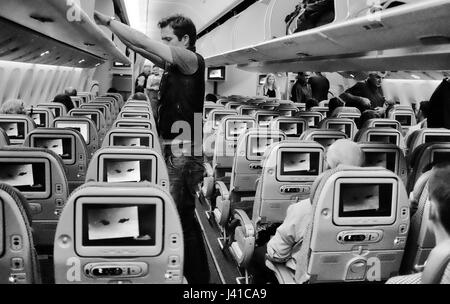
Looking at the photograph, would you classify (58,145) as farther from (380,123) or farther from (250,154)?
(380,123)

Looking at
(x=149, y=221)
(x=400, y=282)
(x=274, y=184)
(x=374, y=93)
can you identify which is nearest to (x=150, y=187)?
(x=149, y=221)

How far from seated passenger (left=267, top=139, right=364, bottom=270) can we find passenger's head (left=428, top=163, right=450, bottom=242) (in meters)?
1.05

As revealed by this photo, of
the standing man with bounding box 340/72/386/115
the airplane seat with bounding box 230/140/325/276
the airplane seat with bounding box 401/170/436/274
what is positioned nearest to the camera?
the airplane seat with bounding box 401/170/436/274

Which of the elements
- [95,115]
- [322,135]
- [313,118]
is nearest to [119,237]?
[322,135]

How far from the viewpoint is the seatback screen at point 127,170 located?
3.05 meters

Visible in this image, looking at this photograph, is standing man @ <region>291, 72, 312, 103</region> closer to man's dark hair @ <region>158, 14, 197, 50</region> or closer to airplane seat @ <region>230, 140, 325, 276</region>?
airplane seat @ <region>230, 140, 325, 276</region>

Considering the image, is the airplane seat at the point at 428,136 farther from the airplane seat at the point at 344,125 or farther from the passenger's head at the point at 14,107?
the passenger's head at the point at 14,107

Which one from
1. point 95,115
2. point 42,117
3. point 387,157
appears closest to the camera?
point 387,157

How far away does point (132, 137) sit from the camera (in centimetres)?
425

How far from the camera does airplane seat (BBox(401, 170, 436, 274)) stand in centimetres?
274

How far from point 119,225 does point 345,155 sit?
1640 mm

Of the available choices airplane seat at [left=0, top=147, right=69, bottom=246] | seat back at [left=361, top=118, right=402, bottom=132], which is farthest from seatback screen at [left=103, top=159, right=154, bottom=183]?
seat back at [left=361, top=118, right=402, bottom=132]

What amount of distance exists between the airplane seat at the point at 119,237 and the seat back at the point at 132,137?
2087 mm
